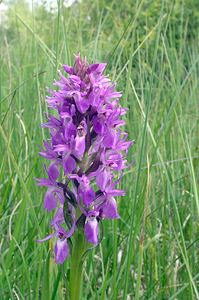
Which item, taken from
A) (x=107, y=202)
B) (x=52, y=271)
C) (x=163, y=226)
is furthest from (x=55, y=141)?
(x=163, y=226)

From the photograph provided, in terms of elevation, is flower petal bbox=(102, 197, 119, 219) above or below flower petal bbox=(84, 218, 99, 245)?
above

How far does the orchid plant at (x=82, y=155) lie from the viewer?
1128 mm

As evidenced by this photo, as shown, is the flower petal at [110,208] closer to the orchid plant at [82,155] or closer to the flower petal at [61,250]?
the orchid plant at [82,155]

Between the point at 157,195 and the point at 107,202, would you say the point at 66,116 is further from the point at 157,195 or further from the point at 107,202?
the point at 157,195

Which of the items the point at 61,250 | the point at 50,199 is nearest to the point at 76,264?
the point at 61,250

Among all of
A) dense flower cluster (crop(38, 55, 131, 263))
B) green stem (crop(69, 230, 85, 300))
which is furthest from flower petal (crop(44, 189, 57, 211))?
green stem (crop(69, 230, 85, 300))

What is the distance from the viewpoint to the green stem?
1146mm

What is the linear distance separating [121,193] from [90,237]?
137 millimetres

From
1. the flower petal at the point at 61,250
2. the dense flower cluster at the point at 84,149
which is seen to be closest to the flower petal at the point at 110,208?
the dense flower cluster at the point at 84,149

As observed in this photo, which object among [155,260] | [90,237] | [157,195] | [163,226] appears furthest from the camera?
[157,195]

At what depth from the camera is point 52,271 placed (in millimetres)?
1508

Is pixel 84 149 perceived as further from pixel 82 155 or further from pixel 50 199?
pixel 50 199

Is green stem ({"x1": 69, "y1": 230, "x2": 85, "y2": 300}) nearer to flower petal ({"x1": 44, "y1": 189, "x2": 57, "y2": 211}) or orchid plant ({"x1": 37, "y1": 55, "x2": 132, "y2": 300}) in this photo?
orchid plant ({"x1": 37, "y1": 55, "x2": 132, "y2": 300})

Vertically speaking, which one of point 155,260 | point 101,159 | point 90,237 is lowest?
point 155,260
